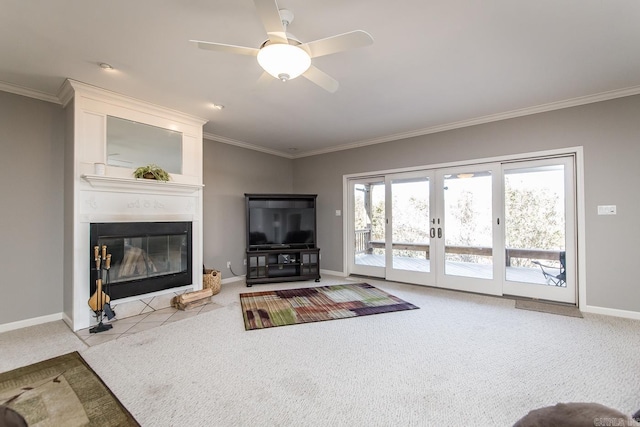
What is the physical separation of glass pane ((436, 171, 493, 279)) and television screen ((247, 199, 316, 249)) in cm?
239

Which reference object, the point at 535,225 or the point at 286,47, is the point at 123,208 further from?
the point at 535,225

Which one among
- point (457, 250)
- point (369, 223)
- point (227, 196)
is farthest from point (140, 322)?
point (457, 250)

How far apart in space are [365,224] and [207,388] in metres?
3.95

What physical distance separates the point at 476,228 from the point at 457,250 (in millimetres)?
443

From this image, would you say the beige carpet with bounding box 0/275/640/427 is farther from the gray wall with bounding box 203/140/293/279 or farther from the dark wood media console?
the gray wall with bounding box 203/140/293/279

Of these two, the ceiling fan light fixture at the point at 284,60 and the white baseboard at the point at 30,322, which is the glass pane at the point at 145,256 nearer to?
the white baseboard at the point at 30,322

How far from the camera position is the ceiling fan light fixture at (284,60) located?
191 cm

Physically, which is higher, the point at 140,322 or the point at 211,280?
the point at 211,280

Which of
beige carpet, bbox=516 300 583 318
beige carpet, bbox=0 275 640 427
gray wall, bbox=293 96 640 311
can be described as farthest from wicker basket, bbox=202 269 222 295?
gray wall, bbox=293 96 640 311

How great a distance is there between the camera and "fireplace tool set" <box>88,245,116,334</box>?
2955 millimetres

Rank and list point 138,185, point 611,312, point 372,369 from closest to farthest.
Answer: point 372,369
point 611,312
point 138,185

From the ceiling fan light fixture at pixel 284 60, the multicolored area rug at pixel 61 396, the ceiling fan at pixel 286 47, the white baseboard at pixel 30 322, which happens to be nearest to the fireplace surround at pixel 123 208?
the white baseboard at pixel 30 322

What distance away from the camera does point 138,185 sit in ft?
11.2

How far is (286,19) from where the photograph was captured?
6.56 ft
